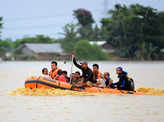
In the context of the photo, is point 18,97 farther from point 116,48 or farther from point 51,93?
point 116,48

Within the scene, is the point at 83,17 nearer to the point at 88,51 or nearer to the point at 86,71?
the point at 88,51

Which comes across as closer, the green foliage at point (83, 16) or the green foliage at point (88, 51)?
the green foliage at point (88, 51)

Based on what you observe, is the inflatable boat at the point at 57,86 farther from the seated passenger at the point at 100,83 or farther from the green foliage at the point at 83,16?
Result: the green foliage at the point at 83,16

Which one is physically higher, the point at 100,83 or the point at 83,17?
the point at 83,17

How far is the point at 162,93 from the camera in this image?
67.2 feet

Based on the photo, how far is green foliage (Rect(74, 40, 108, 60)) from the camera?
72.5m

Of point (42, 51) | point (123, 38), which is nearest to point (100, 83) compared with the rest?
point (123, 38)

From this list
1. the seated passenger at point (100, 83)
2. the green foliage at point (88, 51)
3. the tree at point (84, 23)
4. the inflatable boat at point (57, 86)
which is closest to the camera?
the inflatable boat at point (57, 86)

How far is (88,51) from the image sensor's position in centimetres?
7506

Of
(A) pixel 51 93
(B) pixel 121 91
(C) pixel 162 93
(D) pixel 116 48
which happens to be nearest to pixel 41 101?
(A) pixel 51 93

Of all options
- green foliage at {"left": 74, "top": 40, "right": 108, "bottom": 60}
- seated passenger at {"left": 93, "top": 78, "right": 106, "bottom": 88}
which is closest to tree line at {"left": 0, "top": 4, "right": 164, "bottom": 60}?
green foliage at {"left": 74, "top": 40, "right": 108, "bottom": 60}

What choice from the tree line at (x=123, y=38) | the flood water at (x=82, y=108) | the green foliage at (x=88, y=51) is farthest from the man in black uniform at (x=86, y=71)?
the green foliage at (x=88, y=51)

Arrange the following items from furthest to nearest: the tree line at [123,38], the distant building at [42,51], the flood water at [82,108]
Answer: the distant building at [42,51], the tree line at [123,38], the flood water at [82,108]

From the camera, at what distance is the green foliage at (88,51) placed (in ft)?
238
